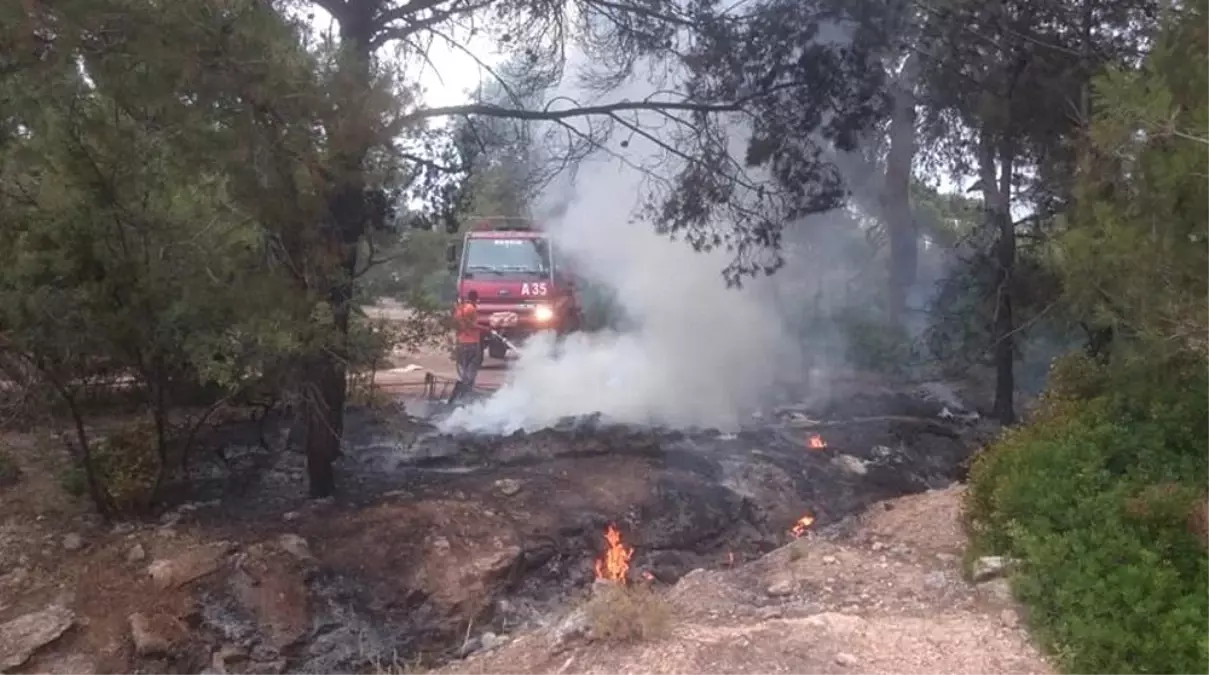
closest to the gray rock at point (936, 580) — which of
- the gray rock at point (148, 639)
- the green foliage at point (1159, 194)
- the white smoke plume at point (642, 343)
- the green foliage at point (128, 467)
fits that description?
the green foliage at point (1159, 194)

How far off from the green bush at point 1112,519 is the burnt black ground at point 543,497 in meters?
2.64

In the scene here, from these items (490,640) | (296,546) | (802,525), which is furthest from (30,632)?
(802,525)

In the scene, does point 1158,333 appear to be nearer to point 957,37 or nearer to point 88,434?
point 957,37

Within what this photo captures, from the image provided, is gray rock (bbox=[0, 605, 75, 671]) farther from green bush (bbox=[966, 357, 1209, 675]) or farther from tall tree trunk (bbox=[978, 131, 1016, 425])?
tall tree trunk (bbox=[978, 131, 1016, 425])

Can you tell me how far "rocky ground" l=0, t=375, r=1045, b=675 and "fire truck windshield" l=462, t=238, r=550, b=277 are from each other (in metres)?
5.45

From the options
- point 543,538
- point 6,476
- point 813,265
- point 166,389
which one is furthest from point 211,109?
point 813,265

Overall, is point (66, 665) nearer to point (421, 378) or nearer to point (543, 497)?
point (543, 497)

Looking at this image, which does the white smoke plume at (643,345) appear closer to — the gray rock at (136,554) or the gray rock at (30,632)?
the gray rock at (136,554)

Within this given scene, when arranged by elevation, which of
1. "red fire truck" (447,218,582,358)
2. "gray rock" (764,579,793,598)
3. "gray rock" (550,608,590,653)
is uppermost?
"red fire truck" (447,218,582,358)

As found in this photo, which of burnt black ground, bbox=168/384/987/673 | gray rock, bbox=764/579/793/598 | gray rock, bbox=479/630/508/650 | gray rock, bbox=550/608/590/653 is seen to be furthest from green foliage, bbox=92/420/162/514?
gray rock, bbox=764/579/793/598

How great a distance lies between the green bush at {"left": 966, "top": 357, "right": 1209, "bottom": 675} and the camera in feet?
15.4

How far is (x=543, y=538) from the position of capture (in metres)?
8.62

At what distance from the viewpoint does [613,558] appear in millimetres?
8555

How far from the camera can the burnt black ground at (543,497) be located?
7.77 m
